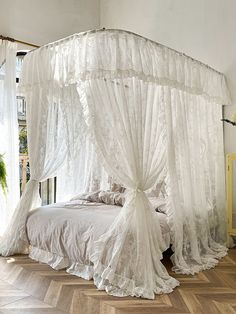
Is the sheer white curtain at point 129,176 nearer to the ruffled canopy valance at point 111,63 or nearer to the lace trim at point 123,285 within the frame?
the lace trim at point 123,285

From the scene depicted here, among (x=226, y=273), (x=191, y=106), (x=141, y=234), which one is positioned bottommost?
(x=226, y=273)

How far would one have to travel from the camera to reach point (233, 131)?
4.48 metres

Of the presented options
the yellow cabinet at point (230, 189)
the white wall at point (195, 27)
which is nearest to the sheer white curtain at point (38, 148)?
the white wall at point (195, 27)

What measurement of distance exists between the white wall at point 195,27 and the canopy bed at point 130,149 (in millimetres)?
318

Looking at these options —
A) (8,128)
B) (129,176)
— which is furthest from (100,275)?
(8,128)

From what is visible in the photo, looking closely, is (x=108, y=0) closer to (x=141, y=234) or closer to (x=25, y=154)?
(x=25, y=154)

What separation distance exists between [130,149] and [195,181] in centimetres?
121

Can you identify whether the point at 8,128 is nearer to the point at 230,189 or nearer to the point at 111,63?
the point at 111,63

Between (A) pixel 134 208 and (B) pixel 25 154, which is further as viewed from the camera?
(B) pixel 25 154

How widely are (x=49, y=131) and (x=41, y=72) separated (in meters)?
0.77

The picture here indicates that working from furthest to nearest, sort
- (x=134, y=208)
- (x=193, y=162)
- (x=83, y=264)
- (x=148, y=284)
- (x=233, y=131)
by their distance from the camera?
1. (x=233, y=131)
2. (x=193, y=162)
3. (x=83, y=264)
4. (x=134, y=208)
5. (x=148, y=284)

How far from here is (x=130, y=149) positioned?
120 inches

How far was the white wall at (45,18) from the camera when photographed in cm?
476

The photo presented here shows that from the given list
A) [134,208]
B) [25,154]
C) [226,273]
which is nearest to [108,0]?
[25,154]
